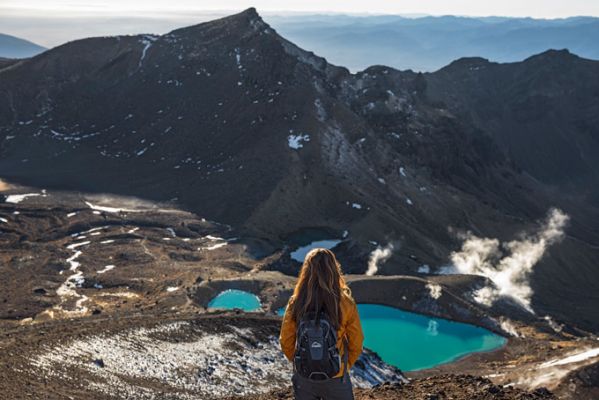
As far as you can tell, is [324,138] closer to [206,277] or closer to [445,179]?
[445,179]

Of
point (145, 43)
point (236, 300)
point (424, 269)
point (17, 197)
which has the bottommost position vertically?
point (424, 269)

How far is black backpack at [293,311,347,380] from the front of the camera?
11469mm

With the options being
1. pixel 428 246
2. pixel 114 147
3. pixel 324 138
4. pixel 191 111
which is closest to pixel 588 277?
pixel 428 246

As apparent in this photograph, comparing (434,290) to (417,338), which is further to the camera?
(434,290)

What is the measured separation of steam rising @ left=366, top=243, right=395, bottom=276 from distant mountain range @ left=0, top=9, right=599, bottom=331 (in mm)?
1062

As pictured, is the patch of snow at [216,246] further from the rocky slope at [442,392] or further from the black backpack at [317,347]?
the black backpack at [317,347]

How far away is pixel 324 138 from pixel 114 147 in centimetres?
5356

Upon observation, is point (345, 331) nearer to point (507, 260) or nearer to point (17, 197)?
point (507, 260)

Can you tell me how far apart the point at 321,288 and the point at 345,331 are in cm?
117

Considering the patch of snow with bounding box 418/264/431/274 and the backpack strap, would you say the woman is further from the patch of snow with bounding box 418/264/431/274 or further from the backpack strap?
the patch of snow with bounding box 418/264/431/274

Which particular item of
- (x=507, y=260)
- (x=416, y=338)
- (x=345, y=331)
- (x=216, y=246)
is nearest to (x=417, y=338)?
(x=416, y=338)

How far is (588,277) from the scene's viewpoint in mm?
124812

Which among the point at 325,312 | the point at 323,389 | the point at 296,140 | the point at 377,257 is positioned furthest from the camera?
the point at 296,140

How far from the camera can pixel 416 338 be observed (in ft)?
251
